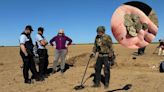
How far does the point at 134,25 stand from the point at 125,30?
0.31 m

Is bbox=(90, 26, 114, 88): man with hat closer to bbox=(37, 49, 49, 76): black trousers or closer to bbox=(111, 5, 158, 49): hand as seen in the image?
bbox=(111, 5, 158, 49): hand

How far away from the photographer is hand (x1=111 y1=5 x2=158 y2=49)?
32.9ft

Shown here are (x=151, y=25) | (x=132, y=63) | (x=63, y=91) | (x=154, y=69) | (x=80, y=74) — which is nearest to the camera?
(x=151, y=25)

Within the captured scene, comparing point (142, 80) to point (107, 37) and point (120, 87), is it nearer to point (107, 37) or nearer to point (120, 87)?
point (120, 87)

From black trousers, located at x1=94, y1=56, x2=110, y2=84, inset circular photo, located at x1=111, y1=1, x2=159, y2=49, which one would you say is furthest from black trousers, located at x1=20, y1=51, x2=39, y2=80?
inset circular photo, located at x1=111, y1=1, x2=159, y2=49

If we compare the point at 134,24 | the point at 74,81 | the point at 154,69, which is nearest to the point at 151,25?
the point at 134,24

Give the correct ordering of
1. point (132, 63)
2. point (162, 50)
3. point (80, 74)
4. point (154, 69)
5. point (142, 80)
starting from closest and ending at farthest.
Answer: point (142, 80) → point (80, 74) → point (154, 69) → point (132, 63) → point (162, 50)

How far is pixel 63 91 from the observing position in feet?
39.0

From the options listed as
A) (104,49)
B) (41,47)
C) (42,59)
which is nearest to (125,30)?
(104,49)

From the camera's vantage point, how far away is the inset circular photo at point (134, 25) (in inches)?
394

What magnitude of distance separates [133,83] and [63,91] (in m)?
2.50

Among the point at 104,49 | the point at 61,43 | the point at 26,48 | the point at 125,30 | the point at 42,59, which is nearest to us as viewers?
the point at 125,30

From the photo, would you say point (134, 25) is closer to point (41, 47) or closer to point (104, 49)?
point (104, 49)

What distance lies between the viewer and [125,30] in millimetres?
10195
